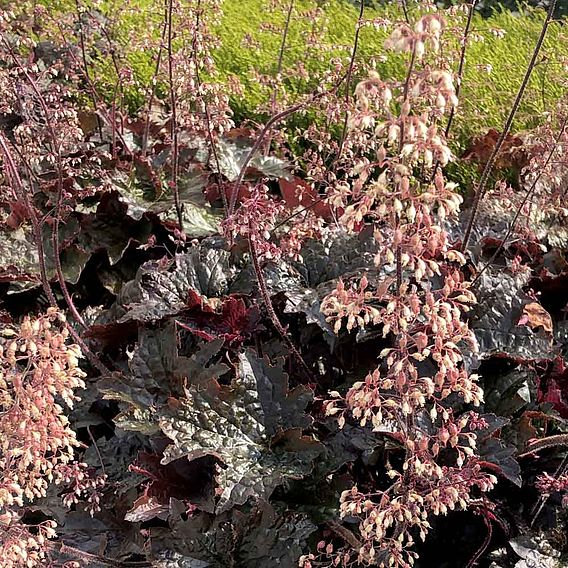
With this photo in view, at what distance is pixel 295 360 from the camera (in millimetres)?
2314

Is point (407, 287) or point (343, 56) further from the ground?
point (407, 287)

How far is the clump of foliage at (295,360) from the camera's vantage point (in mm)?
1430

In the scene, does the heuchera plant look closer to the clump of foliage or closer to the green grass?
the clump of foliage

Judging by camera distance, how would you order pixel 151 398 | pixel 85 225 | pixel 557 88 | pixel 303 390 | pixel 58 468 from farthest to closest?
pixel 557 88, pixel 85 225, pixel 151 398, pixel 303 390, pixel 58 468

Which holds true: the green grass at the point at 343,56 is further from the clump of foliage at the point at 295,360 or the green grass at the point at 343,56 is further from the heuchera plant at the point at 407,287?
the heuchera plant at the point at 407,287

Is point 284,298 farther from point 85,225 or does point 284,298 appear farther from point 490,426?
point 85,225

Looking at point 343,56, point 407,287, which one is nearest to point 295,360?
point 407,287

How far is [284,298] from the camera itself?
237 centimetres

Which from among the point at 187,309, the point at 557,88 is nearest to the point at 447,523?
the point at 187,309

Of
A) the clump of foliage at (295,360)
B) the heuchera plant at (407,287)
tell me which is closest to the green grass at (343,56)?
the clump of foliage at (295,360)

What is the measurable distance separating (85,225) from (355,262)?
1325 millimetres

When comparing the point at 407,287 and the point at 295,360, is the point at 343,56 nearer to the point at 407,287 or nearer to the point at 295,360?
the point at 295,360

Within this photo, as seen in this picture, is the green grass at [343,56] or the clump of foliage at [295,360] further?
the green grass at [343,56]

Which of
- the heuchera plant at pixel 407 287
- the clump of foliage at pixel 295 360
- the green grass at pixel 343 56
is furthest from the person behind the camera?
the green grass at pixel 343 56
